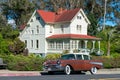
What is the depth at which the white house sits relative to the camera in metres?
65.0

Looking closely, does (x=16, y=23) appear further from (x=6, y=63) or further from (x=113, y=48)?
(x=6, y=63)

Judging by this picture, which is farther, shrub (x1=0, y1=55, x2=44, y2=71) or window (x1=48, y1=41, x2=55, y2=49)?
window (x1=48, y1=41, x2=55, y2=49)

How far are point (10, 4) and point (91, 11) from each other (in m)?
18.2

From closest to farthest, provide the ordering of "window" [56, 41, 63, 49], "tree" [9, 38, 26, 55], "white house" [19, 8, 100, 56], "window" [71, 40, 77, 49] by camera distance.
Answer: "tree" [9, 38, 26, 55], "window" [71, 40, 77, 49], "white house" [19, 8, 100, 56], "window" [56, 41, 63, 49]

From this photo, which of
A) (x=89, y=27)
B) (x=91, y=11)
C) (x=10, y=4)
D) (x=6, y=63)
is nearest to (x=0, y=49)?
(x=6, y=63)

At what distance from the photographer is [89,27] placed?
7488 centimetres

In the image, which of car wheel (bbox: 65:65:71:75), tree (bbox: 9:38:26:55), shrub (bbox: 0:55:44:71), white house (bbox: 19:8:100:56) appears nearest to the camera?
car wheel (bbox: 65:65:71:75)

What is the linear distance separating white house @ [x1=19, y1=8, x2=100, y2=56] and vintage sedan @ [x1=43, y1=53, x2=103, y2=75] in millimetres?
31987

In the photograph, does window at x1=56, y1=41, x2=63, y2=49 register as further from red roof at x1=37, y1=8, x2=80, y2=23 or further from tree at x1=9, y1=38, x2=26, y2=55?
tree at x1=9, y1=38, x2=26, y2=55

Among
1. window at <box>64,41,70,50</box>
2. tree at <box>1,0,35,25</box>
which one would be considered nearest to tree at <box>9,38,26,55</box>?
window at <box>64,41,70,50</box>

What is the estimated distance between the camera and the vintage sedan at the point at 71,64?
2912 cm

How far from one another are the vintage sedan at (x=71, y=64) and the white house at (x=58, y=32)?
105 ft

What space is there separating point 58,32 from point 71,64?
38.6 metres

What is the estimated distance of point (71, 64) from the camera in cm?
2981
